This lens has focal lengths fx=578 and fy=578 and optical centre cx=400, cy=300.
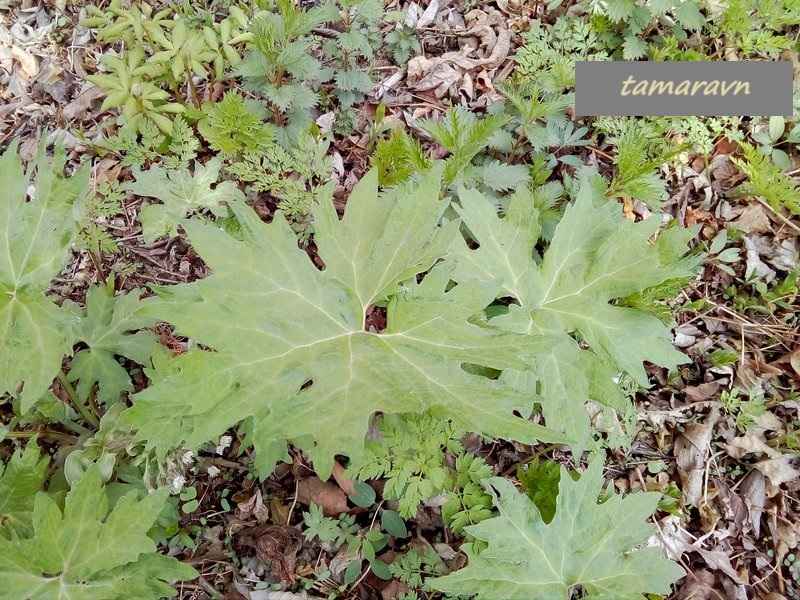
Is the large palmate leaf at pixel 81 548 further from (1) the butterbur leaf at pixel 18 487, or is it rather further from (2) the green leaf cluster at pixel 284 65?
(2) the green leaf cluster at pixel 284 65

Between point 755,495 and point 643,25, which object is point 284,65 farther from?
point 755,495

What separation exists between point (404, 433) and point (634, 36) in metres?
2.58

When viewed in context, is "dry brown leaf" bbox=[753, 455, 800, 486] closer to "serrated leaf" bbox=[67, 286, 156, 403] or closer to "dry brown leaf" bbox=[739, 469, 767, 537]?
"dry brown leaf" bbox=[739, 469, 767, 537]

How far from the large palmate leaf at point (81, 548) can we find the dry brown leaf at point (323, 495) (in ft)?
2.61

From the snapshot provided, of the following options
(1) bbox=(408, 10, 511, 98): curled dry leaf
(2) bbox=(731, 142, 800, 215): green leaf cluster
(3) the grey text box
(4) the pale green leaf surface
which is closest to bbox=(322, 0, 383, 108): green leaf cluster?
(1) bbox=(408, 10, 511, 98): curled dry leaf

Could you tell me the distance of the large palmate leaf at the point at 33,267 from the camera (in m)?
1.75

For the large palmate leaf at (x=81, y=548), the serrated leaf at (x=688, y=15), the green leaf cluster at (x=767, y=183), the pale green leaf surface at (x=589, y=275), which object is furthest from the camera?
the serrated leaf at (x=688, y=15)

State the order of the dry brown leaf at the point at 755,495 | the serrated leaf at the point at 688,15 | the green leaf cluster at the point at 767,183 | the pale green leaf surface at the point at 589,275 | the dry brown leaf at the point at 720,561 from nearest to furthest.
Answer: the pale green leaf surface at the point at 589,275 < the dry brown leaf at the point at 720,561 < the dry brown leaf at the point at 755,495 < the green leaf cluster at the point at 767,183 < the serrated leaf at the point at 688,15

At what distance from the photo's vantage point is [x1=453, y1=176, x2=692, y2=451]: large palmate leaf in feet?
6.46

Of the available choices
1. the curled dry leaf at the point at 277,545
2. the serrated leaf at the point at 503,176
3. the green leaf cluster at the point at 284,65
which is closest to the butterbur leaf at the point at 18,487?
the curled dry leaf at the point at 277,545

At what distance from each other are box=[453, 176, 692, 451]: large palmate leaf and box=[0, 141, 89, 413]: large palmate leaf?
4.18 feet

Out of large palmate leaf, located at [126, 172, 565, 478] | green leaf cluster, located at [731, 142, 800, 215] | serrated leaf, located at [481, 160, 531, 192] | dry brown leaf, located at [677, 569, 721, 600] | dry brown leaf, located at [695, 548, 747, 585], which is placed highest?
large palmate leaf, located at [126, 172, 565, 478]

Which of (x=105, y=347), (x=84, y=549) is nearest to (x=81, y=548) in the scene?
(x=84, y=549)

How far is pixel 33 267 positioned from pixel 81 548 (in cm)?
87
